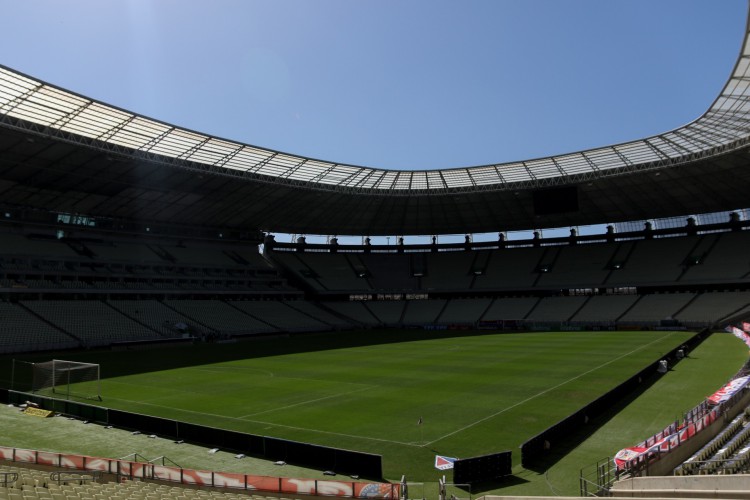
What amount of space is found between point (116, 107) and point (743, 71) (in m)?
43.4

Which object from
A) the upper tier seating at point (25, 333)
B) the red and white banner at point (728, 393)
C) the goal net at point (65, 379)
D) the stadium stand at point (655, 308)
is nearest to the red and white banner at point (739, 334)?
the stadium stand at point (655, 308)

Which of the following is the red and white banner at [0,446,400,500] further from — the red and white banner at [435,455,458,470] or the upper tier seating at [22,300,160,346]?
the upper tier seating at [22,300,160,346]

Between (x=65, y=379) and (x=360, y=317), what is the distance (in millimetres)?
50965

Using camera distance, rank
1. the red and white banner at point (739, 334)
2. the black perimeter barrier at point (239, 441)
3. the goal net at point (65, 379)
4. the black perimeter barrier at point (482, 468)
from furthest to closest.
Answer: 1. the red and white banner at point (739, 334)
2. the goal net at point (65, 379)
3. the black perimeter barrier at point (239, 441)
4. the black perimeter barrier at point (482, 468)

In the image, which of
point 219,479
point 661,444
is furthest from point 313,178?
point 661,444

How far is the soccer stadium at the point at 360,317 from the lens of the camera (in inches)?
653

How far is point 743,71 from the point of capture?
34219 millimetres

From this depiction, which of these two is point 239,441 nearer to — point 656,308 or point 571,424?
point 571,424

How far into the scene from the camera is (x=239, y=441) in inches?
756

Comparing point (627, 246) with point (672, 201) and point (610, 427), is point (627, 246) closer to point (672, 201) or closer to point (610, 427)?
point (672, 201)

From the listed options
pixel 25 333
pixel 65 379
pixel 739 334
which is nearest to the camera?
pixel 65 379

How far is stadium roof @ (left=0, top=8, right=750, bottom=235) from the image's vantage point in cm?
4100

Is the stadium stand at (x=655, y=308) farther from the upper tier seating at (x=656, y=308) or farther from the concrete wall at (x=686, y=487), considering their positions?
the concrete wall at (x=686, y=487)

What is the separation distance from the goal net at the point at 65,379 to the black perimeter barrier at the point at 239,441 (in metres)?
3.20
